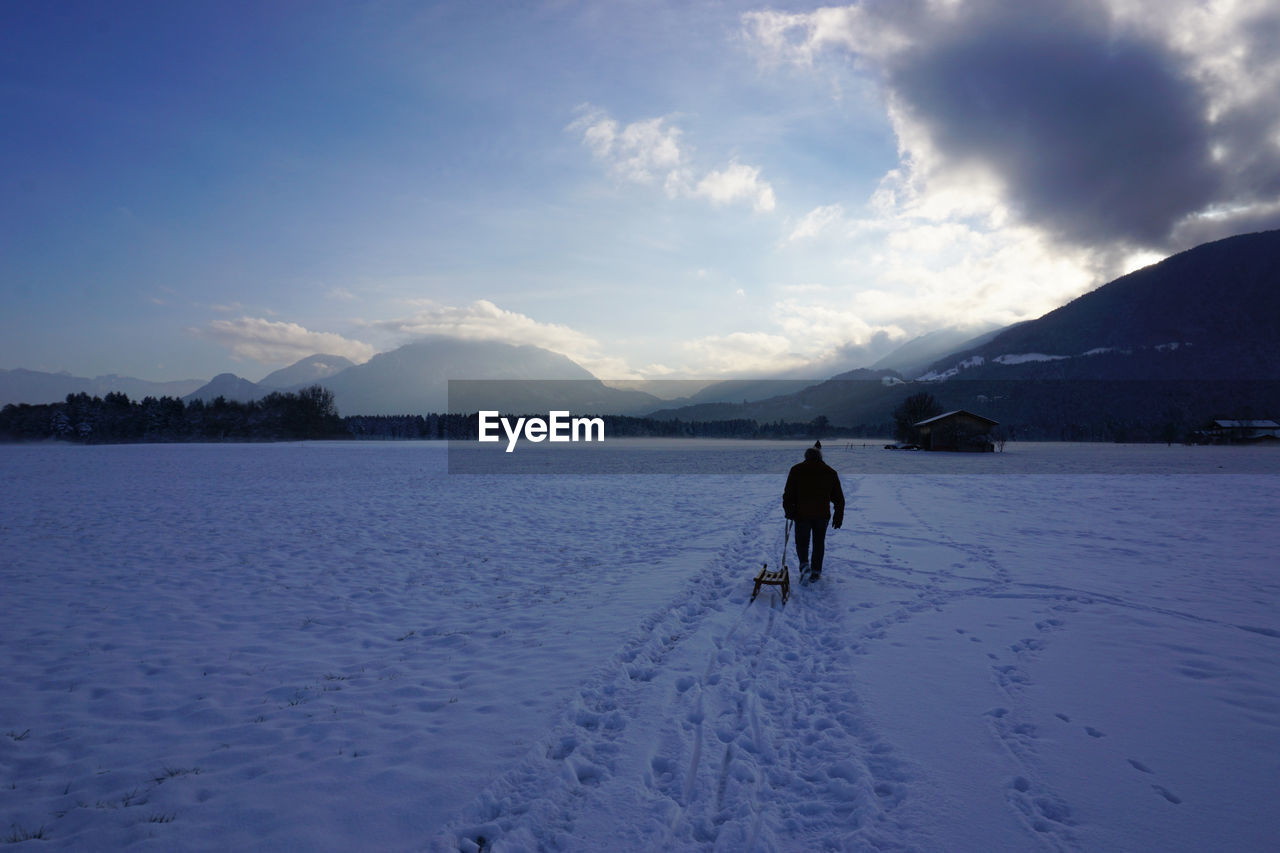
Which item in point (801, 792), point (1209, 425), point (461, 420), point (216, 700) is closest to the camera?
point (801, 792)

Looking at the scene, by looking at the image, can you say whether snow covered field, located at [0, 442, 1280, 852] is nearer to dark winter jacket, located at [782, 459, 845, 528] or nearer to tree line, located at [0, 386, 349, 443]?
dark winter jacket, located at [782, 459, 845, 528]

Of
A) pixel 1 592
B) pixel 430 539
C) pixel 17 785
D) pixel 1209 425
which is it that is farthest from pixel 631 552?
pixel 1209 425

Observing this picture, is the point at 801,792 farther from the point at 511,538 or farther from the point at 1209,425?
the point at 1209,425

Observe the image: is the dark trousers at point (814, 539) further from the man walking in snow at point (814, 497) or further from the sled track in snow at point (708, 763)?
the sled track in snow at point (708, 763)

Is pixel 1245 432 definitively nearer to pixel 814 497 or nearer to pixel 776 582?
pixel 814 497

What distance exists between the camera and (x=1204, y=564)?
10758mm

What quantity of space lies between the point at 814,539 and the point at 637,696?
18.7ft

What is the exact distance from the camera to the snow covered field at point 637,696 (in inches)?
150

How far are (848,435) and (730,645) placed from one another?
561ft

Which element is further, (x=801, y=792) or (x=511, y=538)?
(x=511, y=538)

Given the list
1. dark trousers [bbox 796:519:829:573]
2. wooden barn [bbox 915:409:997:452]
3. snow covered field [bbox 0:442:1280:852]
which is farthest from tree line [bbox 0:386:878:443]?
dark trousers [bbox 796:519:829:573]

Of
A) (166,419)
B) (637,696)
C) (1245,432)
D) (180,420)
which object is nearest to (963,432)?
(637,696)

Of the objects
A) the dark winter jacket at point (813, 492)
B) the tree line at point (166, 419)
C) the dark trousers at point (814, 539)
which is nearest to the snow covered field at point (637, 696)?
the dark trousers at point (814, 539)

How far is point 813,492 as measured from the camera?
9953mm
